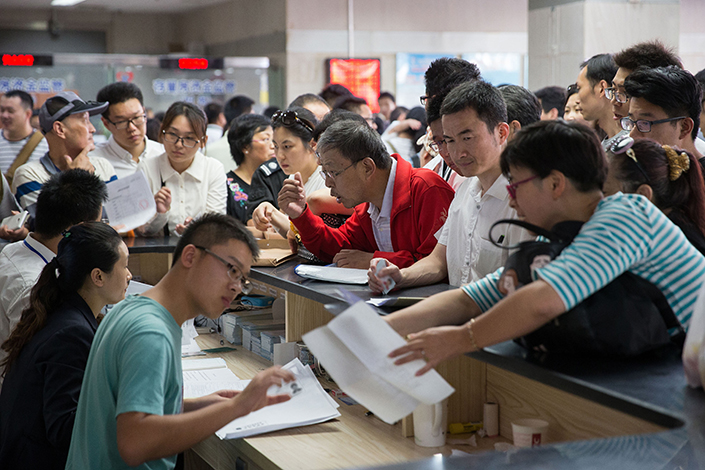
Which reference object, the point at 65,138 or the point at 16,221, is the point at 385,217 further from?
the point at 65,138

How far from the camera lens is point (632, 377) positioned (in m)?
1.56

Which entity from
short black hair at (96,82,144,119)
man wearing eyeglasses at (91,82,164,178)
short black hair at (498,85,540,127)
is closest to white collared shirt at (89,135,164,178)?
man wearing eyeglasses at (91,82,164,178)

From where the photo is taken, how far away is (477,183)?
2.62 m

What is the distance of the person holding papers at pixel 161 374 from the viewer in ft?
6.25

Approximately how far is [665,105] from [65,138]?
3.51m

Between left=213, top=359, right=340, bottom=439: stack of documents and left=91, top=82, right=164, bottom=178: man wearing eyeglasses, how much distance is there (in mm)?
2815

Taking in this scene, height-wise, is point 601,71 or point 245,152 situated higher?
point 601,71

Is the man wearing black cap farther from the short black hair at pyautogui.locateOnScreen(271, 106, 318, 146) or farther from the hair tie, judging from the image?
the hair tie

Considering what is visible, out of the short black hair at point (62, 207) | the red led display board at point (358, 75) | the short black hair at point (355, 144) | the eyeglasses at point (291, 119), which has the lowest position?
the short black hair at point (62, 207)

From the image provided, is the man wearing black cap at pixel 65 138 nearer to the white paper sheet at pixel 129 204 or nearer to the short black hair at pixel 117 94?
the short black hair at pixel 117 94

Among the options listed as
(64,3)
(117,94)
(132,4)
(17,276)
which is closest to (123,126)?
(117,94)

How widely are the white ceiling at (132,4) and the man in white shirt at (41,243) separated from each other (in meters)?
10.7

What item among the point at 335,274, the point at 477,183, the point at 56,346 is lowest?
the point at 56,346

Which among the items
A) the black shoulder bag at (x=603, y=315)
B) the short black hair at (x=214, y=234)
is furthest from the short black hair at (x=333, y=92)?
the black shoulder bag at (x=603, y=315)
